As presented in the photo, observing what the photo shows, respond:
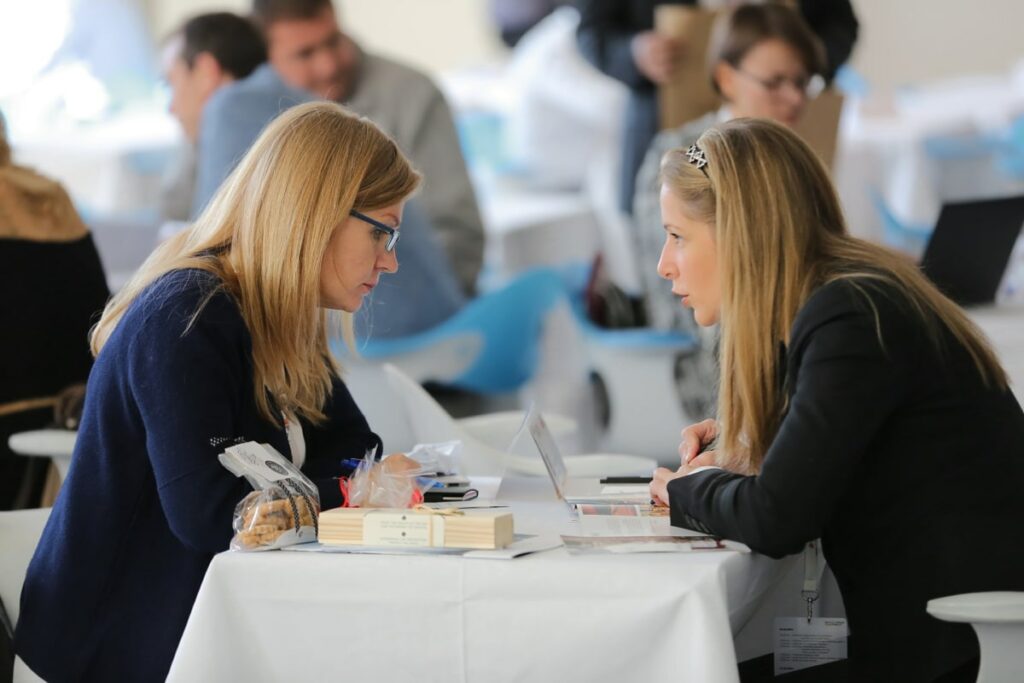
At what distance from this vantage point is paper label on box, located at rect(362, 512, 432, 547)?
1.62 m

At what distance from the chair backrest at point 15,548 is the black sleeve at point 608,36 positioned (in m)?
2.98

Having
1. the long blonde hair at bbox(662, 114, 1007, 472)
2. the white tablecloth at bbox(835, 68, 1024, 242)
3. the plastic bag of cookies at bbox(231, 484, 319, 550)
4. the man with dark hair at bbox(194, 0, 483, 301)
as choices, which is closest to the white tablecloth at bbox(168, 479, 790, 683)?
the plastic bag of cookies at bbox(231, 484, 319, 550)

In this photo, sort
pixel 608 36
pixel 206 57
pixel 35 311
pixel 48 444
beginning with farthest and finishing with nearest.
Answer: pixel 608 36 < pixel 206 57 < pixel 35 311 < pixel 48 444

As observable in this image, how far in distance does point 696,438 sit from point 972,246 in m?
1.35

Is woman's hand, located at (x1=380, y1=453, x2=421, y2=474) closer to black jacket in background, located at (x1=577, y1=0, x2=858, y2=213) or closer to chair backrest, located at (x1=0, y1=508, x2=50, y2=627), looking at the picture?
chair backrest, located at (x1=0, y1=508, x2=50, y2=627)

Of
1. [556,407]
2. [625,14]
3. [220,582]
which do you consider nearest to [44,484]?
[220,582]

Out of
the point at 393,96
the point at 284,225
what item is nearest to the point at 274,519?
the point at 284,225

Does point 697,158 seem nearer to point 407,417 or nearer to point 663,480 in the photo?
point 663,480

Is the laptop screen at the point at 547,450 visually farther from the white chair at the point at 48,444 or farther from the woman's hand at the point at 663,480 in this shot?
the white chair at the point at 48,444

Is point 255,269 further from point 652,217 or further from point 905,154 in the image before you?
point 905,154

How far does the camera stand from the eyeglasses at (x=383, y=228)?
6.29 feet

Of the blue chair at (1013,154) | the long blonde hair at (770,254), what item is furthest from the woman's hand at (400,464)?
the blue chair at (1013,154)

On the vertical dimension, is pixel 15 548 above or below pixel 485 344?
above

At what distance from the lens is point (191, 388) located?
5.71ft
